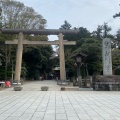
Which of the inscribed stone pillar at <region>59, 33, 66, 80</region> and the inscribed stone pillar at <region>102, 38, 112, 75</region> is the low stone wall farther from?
the inscribed stone pillar at <region>59, 33, 66, 80</region>

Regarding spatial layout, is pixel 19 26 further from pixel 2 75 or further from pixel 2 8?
pixel 2 75

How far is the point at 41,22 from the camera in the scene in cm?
3981

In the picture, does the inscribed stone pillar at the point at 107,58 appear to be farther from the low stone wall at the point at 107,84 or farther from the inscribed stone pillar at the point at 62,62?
the inscribed stone pillar at the point at 62,62

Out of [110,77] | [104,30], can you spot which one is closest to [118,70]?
[110,77]

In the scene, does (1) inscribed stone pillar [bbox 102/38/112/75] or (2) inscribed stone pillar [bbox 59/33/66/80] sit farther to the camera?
(2) inscribed stone pillar [bbox 59/33/66/80]

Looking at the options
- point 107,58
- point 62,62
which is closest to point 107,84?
point 107,58

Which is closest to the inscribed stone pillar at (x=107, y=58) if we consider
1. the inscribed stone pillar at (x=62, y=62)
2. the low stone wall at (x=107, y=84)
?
the low stone wall at (x=107, y=84)

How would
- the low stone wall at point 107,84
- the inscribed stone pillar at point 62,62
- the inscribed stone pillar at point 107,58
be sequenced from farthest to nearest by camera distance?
1. the inscribed stone pillar at point 62,62
2. the inscribed stone pillar at point 107,58
3. the low stone wall at point 107,84

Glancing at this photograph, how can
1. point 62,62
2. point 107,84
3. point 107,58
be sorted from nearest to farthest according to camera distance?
point 107,84 → point 107,58 → point 62,62

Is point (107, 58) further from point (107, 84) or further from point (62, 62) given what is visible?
point (62, 62)

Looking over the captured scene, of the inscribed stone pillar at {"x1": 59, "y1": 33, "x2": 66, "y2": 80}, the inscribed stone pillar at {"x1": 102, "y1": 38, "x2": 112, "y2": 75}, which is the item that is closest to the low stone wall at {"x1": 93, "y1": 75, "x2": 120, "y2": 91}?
the inscribed stone pillar at {"x1": 102, "y1": 38, "x2": 112, "y2": 75}

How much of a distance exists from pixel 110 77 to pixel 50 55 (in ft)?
123

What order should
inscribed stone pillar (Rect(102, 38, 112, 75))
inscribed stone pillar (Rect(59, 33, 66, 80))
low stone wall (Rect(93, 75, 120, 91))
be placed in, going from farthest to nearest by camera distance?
inscribed stone pillar (Rect(59, 33, 66, 80)) < inscribed stone pillar (Rect(102, 38, 112, 75)) < low stone wall (Rect(93, 75, 120, 91))

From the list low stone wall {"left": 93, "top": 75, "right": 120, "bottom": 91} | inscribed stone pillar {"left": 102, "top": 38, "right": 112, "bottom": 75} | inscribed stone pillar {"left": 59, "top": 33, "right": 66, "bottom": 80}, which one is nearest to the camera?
low stone wall {"left": 93, "top": 75, "right": 120, "bottom": 91}
